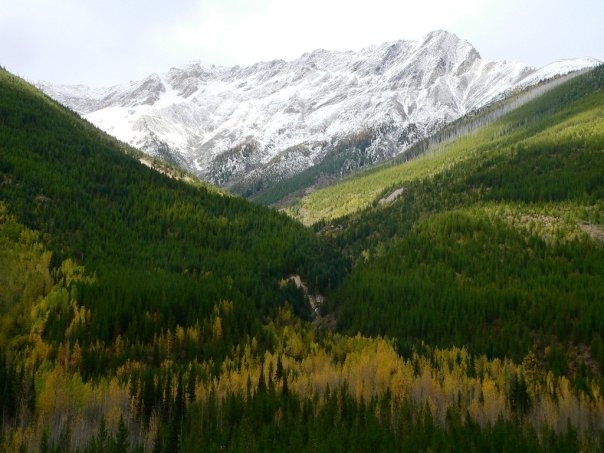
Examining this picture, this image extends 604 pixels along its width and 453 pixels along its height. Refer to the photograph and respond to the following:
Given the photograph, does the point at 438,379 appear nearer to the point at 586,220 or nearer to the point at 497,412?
the point at 497,412

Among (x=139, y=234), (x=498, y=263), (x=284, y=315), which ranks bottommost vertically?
(x=284, y=315)

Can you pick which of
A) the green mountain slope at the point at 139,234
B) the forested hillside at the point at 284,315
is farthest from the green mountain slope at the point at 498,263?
the green mountain slope at the point at 139,234

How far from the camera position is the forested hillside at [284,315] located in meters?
41.0

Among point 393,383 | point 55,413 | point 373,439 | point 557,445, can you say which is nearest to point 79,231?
point 55,413

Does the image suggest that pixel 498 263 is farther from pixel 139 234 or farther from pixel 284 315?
pixel 139 234

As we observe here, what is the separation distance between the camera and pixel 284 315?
260ft

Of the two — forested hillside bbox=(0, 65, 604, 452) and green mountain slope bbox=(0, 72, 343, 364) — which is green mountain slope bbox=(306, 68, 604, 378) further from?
green mountain slope bbox=(0, 72, 343, 364)

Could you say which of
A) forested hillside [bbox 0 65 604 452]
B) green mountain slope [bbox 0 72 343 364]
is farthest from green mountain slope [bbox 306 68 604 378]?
green mountain slope [bbox 0 72 343 364]

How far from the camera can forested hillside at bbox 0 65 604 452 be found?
4103 cm

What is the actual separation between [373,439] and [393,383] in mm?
14957

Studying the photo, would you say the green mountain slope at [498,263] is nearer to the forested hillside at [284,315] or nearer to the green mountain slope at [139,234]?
the forested hillside at [284,315]

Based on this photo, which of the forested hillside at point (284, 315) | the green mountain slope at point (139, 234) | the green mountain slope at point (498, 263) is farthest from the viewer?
the green mountain slope at point (139, 234)

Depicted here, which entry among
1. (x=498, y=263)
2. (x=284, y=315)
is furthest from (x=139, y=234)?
Result: (x=498, y=263)

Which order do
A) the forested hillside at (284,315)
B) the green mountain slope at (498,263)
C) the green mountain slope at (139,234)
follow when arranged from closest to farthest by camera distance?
the forested hillside at (284,315) < the green mountain slope at (498,263) < the green mountain slope at (139,234)
